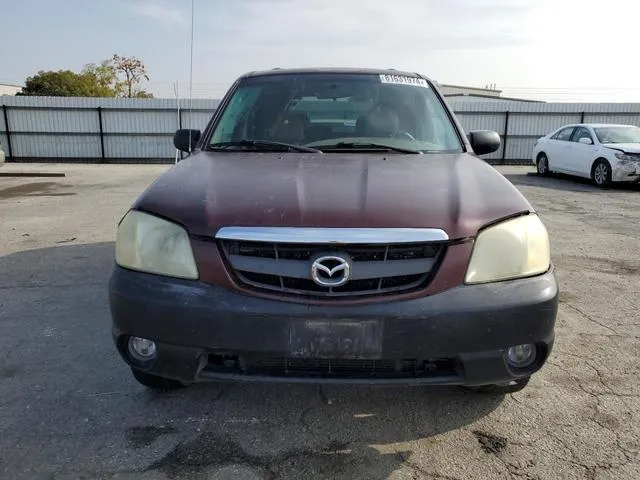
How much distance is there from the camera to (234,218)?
207cm

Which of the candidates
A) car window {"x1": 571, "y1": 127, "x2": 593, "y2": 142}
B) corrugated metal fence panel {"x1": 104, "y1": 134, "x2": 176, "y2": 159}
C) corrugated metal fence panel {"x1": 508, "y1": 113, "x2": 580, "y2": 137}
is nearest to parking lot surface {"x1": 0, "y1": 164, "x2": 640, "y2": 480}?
car window {"x1": 571, "y1": 127, "x2": 593, "y2": 142}

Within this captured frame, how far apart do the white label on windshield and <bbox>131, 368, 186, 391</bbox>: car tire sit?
7.64 feet

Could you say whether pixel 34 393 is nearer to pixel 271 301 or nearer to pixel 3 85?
pixel 271 301

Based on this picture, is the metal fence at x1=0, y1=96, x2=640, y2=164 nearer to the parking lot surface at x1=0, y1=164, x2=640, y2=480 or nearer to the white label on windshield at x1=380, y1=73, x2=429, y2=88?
the white label on windshield at x1=380, y1=73, x2=429, y2=88

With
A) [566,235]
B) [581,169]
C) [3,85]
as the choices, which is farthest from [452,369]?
[3,85]

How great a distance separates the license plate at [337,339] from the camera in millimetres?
1946

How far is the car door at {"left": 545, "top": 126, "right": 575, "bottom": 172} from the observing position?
528 inches

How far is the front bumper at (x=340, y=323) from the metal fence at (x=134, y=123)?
19.0m

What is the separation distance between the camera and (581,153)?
41.7 ft

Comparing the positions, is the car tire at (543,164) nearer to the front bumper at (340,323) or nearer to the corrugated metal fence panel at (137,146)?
the corrugated metal fence panel at (137,146)

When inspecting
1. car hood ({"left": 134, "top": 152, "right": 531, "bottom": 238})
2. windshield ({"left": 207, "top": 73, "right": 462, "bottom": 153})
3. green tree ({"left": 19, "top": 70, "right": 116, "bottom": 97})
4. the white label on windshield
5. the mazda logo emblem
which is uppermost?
green tree ({"left": 19, "top": 70, "right": 116, "bottom": 97})

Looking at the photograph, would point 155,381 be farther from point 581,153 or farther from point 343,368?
point 581,153

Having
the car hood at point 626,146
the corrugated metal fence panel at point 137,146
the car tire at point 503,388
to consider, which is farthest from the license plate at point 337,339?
the corrugated metal fence panel at point 137,146

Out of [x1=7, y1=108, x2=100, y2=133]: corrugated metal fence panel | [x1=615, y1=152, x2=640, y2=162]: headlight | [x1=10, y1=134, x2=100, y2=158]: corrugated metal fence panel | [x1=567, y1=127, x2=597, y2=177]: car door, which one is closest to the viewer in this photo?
[x1=615, y1=152, x2=640, y2=162]: headlight
